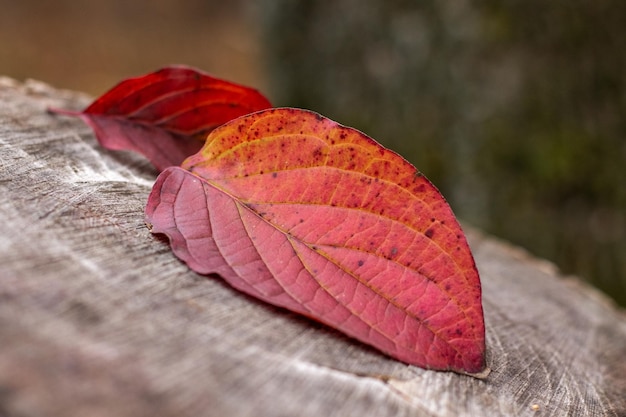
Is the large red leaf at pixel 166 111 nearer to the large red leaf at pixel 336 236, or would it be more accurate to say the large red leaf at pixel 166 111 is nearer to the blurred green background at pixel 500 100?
the large red leaf at pixel 336 236

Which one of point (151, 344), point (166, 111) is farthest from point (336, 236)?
point (166, 111)

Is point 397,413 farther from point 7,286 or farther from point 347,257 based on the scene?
point 7,286

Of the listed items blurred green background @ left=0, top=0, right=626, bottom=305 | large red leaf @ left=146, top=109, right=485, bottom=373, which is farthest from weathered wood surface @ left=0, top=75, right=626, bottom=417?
blurred green background @ left=0, top=0, right=626, bottom=305

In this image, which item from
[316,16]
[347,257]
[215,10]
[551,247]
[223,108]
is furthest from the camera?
[215,10]

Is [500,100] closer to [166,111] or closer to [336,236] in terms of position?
[166,111]

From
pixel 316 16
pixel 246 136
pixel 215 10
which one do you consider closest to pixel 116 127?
pixel 246 136

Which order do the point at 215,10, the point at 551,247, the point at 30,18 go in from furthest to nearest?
the point at 215,10 < the point at 30,18 < the point at 551,247
